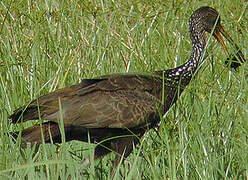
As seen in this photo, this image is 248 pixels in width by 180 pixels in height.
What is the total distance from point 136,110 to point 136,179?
849 mm

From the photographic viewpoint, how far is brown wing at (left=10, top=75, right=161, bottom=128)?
3645mm

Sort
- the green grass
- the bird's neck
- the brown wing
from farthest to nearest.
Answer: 1. the bird's neck
2. the brown wing
3. the green grass

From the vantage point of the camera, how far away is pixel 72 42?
5277mm

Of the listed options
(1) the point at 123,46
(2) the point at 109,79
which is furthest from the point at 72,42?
(2) the point at 109,79

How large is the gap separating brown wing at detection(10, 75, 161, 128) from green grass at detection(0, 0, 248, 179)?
0.15 m

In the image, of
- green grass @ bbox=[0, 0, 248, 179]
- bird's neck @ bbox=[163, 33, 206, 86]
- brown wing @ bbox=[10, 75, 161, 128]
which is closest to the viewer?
green grass @ bbox=[0, 0, 248, 179]

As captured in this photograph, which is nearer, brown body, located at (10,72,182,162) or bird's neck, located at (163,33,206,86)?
brown body, located at (10,72,182,162)

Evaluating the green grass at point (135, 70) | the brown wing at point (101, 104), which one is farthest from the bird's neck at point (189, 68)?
the brown wing at point (101, 104)

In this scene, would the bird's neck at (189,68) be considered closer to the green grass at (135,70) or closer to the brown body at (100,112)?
the green grass at (135,70)

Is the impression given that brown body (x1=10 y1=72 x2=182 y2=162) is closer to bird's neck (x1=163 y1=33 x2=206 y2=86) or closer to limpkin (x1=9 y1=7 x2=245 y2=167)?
limpkin (x1=9 y1=7 x2=245 y2=167)

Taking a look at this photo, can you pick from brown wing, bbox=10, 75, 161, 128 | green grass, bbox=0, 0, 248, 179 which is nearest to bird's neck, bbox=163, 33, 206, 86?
green grass, bbox=0, 0, 248, 179

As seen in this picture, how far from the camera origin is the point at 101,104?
3.74 m

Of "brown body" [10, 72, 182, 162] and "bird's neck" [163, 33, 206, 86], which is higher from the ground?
"bird's neck" [163, 33, 206, 86]

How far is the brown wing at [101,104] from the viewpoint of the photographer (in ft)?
12.0
